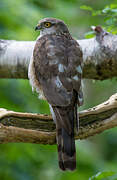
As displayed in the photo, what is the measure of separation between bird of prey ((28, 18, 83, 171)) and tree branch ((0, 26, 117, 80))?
0.79ft

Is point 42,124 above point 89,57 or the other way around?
the other way around

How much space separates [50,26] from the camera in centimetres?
624

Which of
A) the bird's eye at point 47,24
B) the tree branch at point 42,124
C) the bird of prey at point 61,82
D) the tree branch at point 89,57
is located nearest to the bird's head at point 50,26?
the bird's eye at point 47,24

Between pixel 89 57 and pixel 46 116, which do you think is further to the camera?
pixel 89 57

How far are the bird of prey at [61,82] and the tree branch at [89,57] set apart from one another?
240mm

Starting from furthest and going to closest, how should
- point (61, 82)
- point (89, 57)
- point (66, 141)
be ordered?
point (89, 57) → point (61, 82) → point (66, 141)

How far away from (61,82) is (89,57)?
847 millimetres

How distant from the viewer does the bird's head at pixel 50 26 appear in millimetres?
6203

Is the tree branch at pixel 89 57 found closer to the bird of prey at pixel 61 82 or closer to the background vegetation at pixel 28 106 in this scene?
the bird of prey at pixel 61 82

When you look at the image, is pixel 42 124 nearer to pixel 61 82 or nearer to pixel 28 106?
pixel 61 82

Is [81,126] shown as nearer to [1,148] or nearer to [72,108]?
[72,108]

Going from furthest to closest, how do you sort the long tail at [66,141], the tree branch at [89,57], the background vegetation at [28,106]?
the background vegetation at [28,106]
the tree branch at [89,57]
the long tail at [66,141]

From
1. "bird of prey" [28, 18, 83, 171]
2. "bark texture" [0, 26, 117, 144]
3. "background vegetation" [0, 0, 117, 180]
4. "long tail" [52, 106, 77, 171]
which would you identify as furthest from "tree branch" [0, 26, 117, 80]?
"long tail" [52, 106, 77, 171]

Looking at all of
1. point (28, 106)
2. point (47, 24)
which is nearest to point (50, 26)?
point (47, 24)
